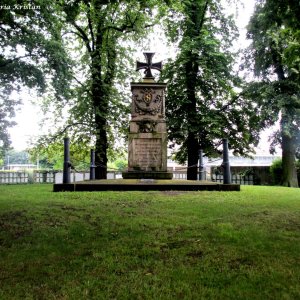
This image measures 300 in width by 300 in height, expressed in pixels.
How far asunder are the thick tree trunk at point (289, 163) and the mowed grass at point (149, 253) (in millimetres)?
14403

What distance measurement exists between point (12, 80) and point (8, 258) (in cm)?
1058

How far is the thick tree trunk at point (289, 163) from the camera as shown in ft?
67.0

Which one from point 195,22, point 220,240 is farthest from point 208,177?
point 220,240

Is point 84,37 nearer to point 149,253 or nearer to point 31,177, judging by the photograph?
point 31,177

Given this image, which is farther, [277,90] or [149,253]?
[277,90]

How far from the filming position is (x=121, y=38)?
22594mm

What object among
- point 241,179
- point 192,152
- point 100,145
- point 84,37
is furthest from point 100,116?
point 241,179

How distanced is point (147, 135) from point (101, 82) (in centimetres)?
760

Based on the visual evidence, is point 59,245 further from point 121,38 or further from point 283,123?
point 121,38

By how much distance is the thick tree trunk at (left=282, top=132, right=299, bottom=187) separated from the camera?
67.0 ft

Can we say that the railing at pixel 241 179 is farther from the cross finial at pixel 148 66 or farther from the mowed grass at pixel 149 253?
the mowed grass at pixel 149 253

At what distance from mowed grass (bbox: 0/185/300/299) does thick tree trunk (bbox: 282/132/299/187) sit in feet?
47.3

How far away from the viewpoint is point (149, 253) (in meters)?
4.27

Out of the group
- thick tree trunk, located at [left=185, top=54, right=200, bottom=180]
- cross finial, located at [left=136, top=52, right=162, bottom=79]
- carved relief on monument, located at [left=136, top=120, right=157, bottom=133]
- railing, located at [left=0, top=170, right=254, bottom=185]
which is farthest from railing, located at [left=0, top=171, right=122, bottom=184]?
carved relief on monument, located at [left=136, top=120, right=157, bottom=133]
